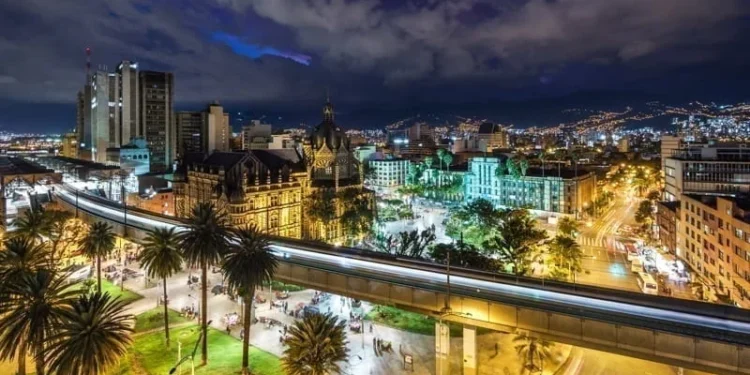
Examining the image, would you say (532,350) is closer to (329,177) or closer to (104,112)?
(329,177)

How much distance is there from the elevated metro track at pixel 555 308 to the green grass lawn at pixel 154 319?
67.7 feet

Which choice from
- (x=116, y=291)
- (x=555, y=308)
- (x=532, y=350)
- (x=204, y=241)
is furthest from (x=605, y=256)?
(x=116, y=291)

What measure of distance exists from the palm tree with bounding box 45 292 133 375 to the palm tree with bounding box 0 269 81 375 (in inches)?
42.6

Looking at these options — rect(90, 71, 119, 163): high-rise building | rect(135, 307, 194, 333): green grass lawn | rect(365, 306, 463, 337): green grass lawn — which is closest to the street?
rect(365, 306, 463, 337): green grass lawn

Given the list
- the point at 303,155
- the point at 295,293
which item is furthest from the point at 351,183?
the point at 295,293

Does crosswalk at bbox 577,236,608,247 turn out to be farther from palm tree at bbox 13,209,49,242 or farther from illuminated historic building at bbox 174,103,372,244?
palm tree at bbox 13,209,49,242

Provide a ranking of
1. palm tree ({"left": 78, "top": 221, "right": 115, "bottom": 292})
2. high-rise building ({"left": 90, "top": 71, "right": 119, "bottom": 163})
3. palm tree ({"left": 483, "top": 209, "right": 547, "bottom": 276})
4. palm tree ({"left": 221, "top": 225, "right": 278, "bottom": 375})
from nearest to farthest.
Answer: palm tree ({"left": 221, "top": 225, "right": 278, "bottom": 375}) < palm tree ({"left": 78, "top": 221, "right": 115, "bottom": 292}) < palm tree ({"left": 483, "top": 209, "right": 547, "bottom": 276}) < high-rise building ({"left": 90, "top": 71, "right": 119, "bottom": 163})

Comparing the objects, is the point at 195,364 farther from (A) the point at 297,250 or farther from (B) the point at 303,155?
(B) the point at 303,155

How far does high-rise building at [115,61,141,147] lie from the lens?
189250mm

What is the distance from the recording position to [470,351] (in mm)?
42969

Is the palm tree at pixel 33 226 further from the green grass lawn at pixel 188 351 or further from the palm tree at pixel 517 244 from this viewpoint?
the palm tree at pixel 517 244

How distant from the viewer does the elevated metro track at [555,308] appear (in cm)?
3156

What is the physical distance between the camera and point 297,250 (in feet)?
191

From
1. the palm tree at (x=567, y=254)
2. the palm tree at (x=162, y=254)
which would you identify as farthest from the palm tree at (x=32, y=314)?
the palm tree at (x=567, y=254)
